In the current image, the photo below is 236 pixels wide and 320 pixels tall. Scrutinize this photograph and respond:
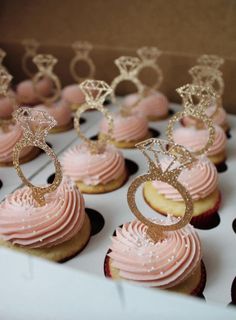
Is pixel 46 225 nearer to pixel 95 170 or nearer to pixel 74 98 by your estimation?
pixel 95 170

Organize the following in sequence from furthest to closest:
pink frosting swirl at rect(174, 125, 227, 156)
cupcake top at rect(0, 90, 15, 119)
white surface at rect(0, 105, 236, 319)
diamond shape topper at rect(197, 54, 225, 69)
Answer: cupcake top at rect(0, 90, 15, 119) < diamond shape topper at rect(197, 54, 225, 69) < pink frosting swirl at rect(174, 125, 227, 156) < white surface at rect(0, 105, 236, 319)

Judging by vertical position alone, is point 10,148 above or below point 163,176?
below

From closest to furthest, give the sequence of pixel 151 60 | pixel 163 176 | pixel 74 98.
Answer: pixel 163 176 → pixel 151 60 → pixel 74 98

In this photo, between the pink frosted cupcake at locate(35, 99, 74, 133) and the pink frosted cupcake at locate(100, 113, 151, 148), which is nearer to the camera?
the pink frosted cupcake at locate(100, 113, 151, 148)

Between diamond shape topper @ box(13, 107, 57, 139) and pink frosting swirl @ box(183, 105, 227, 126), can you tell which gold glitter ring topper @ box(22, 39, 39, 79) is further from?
diamond shape topper @ box(13, 107, 57, 139)

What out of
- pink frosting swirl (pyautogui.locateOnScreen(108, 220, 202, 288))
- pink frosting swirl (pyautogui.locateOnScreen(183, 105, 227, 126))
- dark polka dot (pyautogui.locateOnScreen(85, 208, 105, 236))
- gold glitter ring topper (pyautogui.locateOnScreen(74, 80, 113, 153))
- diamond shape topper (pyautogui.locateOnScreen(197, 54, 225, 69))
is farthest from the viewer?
pink frosting swirl (pyautogui.locateOnScreen(183, 105, 227, 126))

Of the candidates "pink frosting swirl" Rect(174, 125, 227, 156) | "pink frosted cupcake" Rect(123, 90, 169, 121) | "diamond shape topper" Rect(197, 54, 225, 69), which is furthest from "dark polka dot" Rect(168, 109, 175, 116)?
"pink frosting swirl" Rect(174, 125, 227, 156)

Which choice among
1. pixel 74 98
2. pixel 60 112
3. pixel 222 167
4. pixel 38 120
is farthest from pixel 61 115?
pixel 38 120
